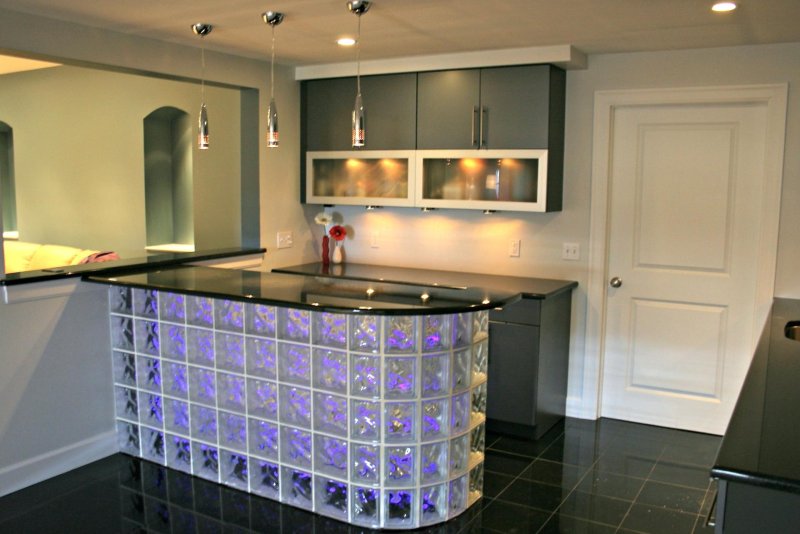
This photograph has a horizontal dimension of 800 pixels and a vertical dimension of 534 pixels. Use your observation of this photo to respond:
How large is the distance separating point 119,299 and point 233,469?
111cm

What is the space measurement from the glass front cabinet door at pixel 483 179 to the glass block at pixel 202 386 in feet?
5.98

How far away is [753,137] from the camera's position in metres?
4.16

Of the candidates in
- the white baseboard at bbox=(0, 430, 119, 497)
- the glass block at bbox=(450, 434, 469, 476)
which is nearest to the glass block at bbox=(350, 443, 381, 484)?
the glass block at bbox=(450, 434, 469, 476)

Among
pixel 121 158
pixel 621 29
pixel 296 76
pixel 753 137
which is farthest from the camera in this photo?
pixel 121 158

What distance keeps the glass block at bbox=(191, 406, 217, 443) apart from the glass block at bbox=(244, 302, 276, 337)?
1.69 ft

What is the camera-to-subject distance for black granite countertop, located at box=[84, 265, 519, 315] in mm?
3033

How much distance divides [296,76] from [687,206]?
2.69 metres

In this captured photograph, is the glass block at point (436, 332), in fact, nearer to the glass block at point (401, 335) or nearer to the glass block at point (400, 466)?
the glass block at point (401, 335)

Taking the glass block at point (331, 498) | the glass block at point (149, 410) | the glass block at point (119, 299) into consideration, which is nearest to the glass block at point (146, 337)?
the glass block at point (119, 299)

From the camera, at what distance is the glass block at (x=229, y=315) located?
11.5ft

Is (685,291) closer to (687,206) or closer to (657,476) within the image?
(687,206)

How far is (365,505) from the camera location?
3.27 metres

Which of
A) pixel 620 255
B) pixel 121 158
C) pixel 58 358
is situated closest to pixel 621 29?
pixel 620 255

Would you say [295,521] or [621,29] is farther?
[621,29]
